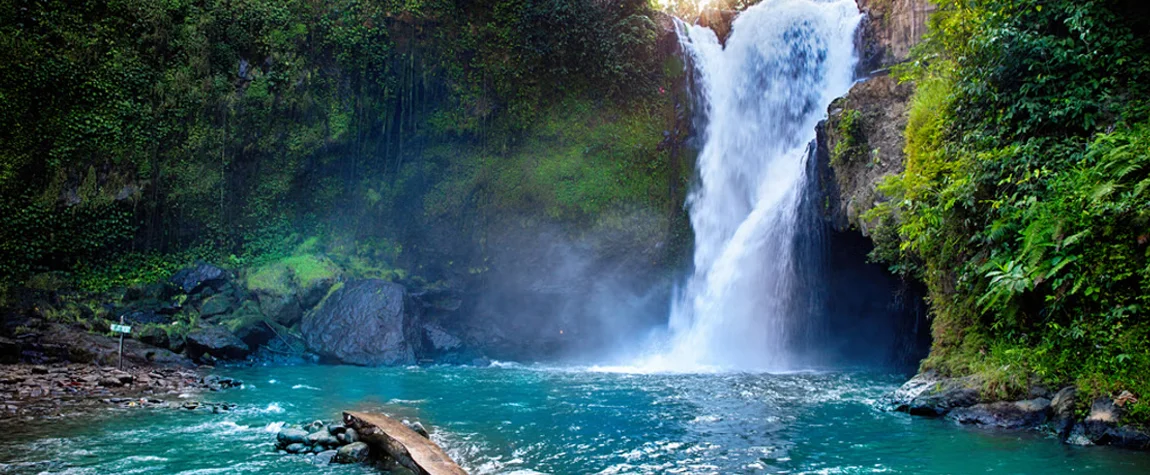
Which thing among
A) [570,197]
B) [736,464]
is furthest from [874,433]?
[570,197]

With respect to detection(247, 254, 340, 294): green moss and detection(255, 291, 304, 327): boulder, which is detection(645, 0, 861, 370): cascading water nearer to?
detection(247, 254, 340, 294): green moss

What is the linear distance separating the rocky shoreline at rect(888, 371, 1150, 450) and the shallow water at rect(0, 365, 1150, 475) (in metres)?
0.24

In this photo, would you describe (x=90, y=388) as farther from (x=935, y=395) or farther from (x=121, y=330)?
(x=935, y=395)

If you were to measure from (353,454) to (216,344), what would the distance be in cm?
1191

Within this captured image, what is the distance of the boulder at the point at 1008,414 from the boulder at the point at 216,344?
15886 mm

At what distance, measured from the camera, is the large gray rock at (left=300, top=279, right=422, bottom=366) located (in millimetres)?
17812

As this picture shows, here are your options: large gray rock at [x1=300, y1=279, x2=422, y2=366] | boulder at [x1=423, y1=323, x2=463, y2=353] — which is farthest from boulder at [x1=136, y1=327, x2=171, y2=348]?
boulder at [x1=423, y1=323, x2=463, y2=353]

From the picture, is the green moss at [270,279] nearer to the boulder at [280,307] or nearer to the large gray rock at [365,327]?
the boulder at [280,307]

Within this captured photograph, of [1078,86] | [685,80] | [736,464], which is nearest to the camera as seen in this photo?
[736,464]

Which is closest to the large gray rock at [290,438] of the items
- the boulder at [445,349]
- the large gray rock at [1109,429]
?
the large gray rock at [1109,429]

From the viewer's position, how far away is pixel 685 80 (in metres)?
21.6

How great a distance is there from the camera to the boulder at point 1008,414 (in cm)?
742

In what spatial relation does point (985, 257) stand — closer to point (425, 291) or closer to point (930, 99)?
point (930, 99)

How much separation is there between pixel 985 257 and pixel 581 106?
47.8ft
